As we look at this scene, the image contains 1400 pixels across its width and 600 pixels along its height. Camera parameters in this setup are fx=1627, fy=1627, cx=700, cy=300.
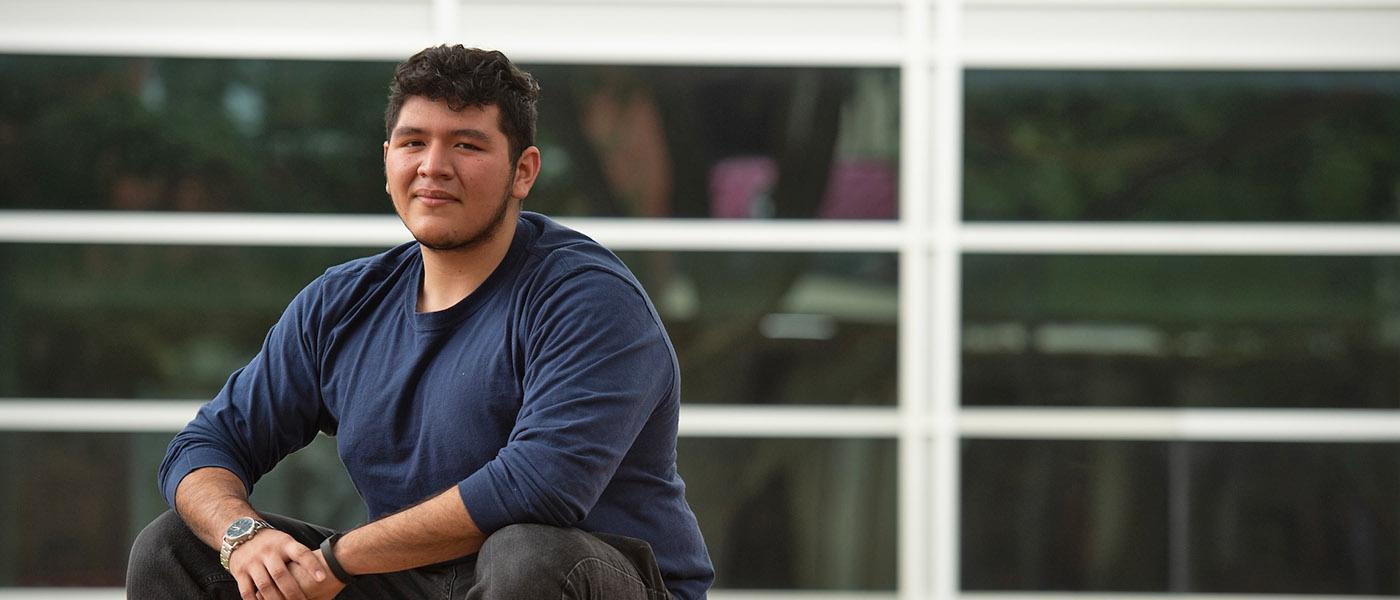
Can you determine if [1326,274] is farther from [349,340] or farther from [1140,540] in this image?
[349,340]

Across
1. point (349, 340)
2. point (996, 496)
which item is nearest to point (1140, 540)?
point (996, 496)

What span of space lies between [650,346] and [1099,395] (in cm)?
337

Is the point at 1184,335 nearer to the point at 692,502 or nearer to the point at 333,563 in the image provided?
the point at 692,502

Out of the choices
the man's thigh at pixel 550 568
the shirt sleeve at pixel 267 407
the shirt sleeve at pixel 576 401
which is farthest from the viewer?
the shirt sleeve at pixel 267 407

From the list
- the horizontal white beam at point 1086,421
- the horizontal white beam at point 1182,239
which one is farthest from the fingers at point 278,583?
the horizontal white beam at point 1182,239

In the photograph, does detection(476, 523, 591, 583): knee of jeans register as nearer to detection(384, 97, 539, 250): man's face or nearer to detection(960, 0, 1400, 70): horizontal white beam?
detection(384, 97, 539, 250): man's face

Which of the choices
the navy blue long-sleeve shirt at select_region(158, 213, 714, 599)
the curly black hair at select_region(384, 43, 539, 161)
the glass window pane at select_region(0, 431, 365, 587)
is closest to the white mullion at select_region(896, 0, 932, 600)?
the glass window pane at select_region(0, 431, 365, 587)

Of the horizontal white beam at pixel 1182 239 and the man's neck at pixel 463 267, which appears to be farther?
the horizontal white beam at pixel 1182 239

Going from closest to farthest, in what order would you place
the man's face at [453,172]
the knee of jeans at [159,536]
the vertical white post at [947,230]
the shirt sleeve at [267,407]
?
the knee of jeans at [159,536], the man's face at [453,172], the shirt sleeve at [267,407], the vertical white post at [947,230]

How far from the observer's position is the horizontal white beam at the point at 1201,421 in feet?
19.1

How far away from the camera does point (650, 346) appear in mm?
2807

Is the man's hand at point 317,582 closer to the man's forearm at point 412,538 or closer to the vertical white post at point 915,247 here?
the man's forearm at point 412,538

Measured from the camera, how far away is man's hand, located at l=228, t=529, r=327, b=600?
269 centimetres

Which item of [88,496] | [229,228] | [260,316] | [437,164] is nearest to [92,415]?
[88,496]
